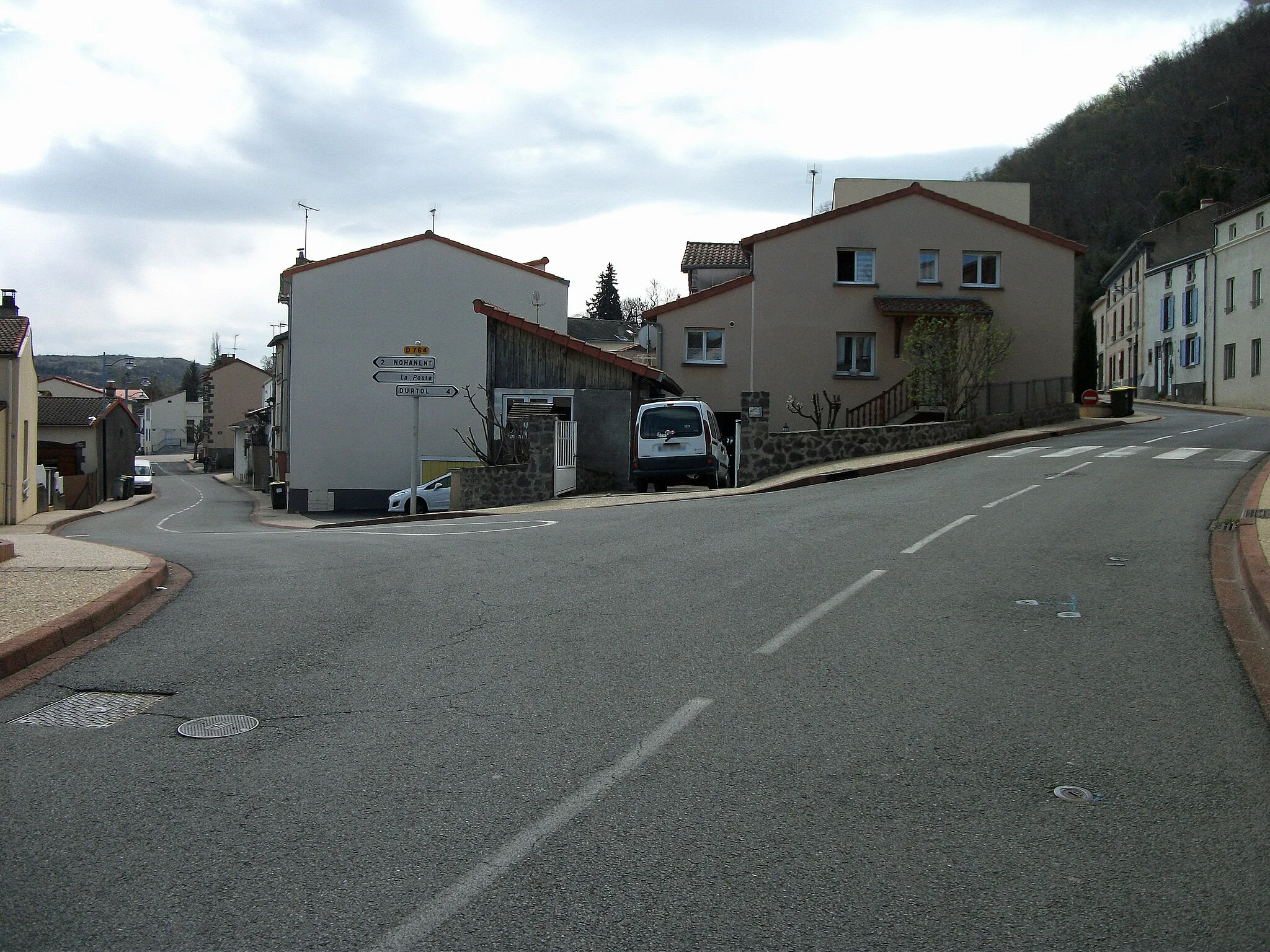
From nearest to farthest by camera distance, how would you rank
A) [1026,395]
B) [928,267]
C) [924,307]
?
[1026,395] < [924,307] < [928,267]

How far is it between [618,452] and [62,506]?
29.6 meters

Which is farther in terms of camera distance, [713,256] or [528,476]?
[713,256]

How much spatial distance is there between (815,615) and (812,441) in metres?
16.9

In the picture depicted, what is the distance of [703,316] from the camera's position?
35.3 metres

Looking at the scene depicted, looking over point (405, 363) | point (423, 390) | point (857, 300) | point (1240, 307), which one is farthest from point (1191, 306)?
point (405, 363)

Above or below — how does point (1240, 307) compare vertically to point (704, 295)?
above

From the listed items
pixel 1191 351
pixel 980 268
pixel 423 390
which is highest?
pixel 980 268

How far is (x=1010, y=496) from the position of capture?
1556 cm

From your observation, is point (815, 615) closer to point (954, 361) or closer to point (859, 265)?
point (954, 361)

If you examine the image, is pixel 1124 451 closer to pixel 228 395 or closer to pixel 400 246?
pixel 400 246

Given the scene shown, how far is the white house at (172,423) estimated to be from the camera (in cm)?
12481

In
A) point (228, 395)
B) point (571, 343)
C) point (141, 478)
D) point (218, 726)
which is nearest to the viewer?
point (218, 726)

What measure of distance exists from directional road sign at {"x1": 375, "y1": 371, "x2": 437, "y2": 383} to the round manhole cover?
46.8 feet

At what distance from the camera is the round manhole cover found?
5.47 metres
